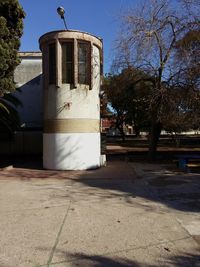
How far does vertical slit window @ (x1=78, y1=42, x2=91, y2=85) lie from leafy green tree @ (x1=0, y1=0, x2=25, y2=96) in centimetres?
299

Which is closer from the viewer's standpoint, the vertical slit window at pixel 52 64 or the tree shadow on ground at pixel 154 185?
the tree shadow on ground at pixel 154 185

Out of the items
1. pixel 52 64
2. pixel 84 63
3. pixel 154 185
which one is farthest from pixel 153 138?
pixel 154 185

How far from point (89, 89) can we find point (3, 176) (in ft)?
19.1

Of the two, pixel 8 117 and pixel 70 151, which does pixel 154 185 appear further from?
pixel 8 117

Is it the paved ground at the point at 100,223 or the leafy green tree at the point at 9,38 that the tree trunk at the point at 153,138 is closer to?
the paved ground at the point at 100,223

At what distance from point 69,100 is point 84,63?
193cm

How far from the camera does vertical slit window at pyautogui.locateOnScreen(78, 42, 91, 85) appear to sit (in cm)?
1730

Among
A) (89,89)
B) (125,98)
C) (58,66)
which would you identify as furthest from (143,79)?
(58,66)

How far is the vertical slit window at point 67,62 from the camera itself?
673 inches

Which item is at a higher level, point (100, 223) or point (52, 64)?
point (52, 64)

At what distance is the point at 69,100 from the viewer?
56.2ft

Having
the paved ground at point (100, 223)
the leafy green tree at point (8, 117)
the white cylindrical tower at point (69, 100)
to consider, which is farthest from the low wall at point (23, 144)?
the paved ground at point (100, 223)

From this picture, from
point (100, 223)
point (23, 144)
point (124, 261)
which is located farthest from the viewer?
point (23, 144)

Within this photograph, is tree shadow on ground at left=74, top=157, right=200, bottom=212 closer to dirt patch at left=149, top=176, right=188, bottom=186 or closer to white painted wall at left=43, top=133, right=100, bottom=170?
dirt patch at left=149, top=176, right=188, bottom=186
